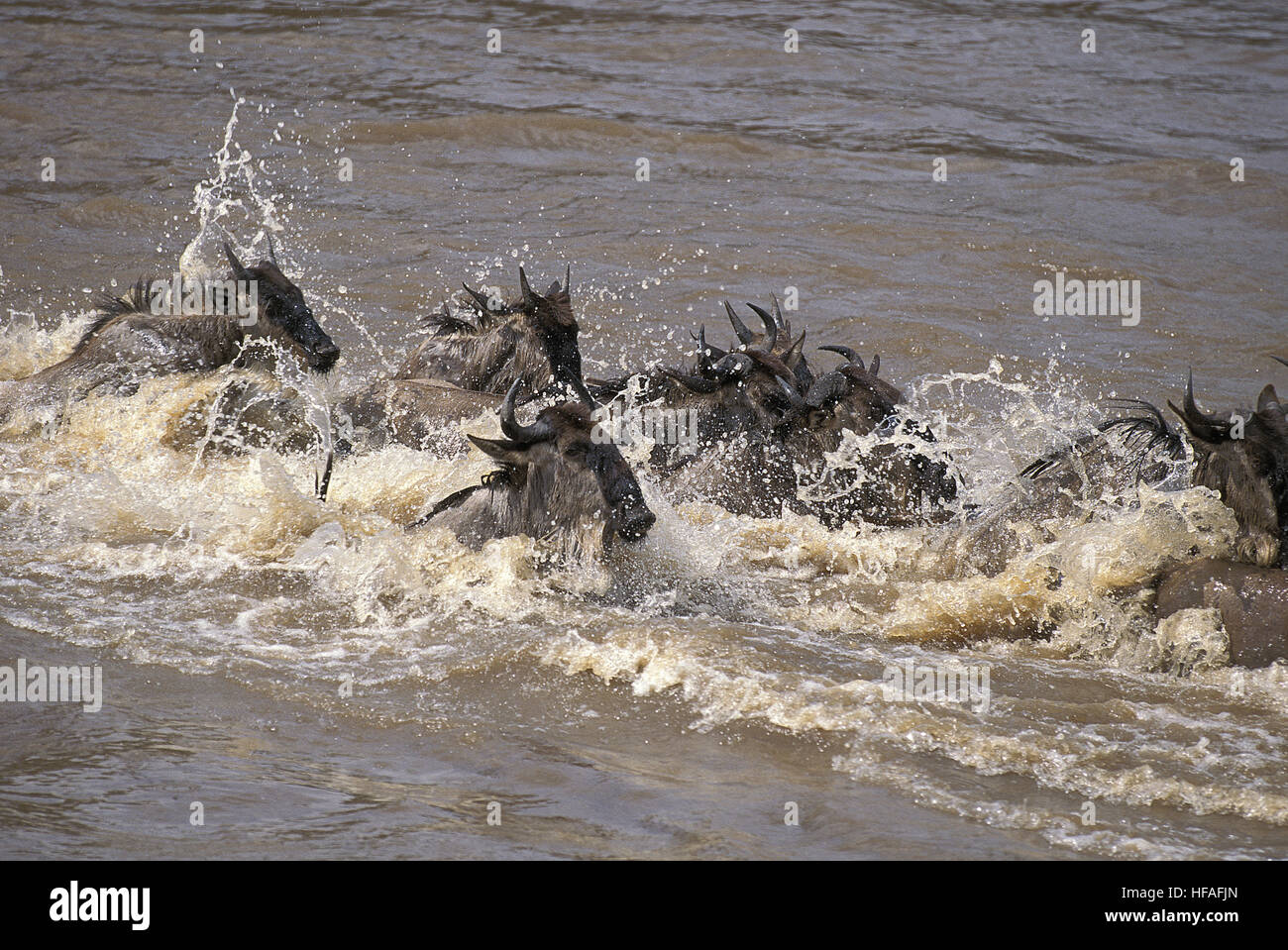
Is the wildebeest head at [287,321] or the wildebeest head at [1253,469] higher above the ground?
the wildebeest head at [287,321]

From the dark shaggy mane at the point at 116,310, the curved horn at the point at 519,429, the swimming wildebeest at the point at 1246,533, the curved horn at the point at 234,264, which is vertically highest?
the curved horn at the point at 234,264

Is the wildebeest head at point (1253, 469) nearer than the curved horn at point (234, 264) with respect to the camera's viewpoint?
Yes

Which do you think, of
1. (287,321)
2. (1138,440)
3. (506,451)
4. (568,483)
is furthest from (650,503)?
(287,321)

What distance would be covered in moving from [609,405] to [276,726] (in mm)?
3102

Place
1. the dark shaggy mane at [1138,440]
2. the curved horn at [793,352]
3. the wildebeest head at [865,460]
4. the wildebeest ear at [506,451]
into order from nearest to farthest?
the wildebeest ear at [506,451], the dark shaggy mane at [1138,440], the wildebeest head at [865,460], the curved horn at [793,352]

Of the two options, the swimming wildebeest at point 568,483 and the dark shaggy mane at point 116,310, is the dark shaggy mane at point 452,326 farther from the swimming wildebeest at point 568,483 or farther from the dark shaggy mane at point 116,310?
the swimming wildebeest at point 568,483

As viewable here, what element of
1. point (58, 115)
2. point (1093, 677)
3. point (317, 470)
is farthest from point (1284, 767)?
point (58, 115)

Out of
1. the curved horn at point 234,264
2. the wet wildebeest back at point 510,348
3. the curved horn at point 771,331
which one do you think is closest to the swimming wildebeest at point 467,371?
the wet wildebeest back at point 510,348

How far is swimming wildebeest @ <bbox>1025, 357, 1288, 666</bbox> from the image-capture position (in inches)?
223

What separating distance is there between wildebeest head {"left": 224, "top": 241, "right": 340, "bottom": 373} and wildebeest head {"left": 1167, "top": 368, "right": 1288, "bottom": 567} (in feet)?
14.1

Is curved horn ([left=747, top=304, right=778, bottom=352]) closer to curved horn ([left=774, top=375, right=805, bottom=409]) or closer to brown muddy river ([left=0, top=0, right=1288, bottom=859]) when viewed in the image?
curved horn ([left=774, top=375, right=805, bottom=409])

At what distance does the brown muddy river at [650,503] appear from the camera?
4742mm

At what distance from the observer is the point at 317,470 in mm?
7445

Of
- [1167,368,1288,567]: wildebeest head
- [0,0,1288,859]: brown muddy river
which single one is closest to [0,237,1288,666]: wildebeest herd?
[1167,368,1288,567]: wildebeest head
